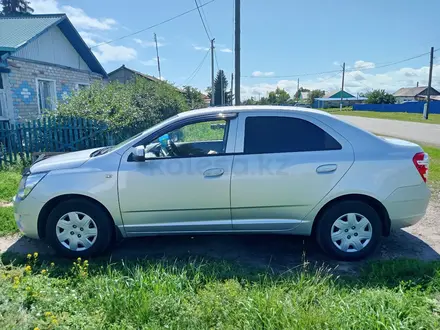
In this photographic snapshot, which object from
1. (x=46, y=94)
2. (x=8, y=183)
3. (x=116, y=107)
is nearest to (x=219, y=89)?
(x=46, y=94)

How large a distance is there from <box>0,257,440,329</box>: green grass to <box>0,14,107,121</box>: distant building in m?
8.98

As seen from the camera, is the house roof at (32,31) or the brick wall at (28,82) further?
the brick wall at (28,82)

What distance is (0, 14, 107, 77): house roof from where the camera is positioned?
→ 411 inches

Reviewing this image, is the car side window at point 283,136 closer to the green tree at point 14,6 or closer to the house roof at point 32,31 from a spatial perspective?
the house roof at point 32,31

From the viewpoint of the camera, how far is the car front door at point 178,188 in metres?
3.39

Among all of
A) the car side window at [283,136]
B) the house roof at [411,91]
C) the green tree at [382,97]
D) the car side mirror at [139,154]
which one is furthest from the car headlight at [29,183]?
the house roof at [411,91]

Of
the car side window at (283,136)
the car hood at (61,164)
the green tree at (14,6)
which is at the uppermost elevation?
the green tree at (14,6)

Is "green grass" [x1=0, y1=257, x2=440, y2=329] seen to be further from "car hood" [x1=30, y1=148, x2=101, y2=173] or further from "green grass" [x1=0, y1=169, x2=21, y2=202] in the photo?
"green grass" [x1=0, y1=169, x2=21, y2=202]

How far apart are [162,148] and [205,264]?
54.1 inches

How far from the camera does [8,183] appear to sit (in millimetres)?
6457

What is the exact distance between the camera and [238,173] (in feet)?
11.1

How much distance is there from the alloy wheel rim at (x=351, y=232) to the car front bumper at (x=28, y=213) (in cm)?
321

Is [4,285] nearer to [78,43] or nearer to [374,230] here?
[374,230]

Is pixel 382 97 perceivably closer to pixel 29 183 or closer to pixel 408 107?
pixel 408 107
